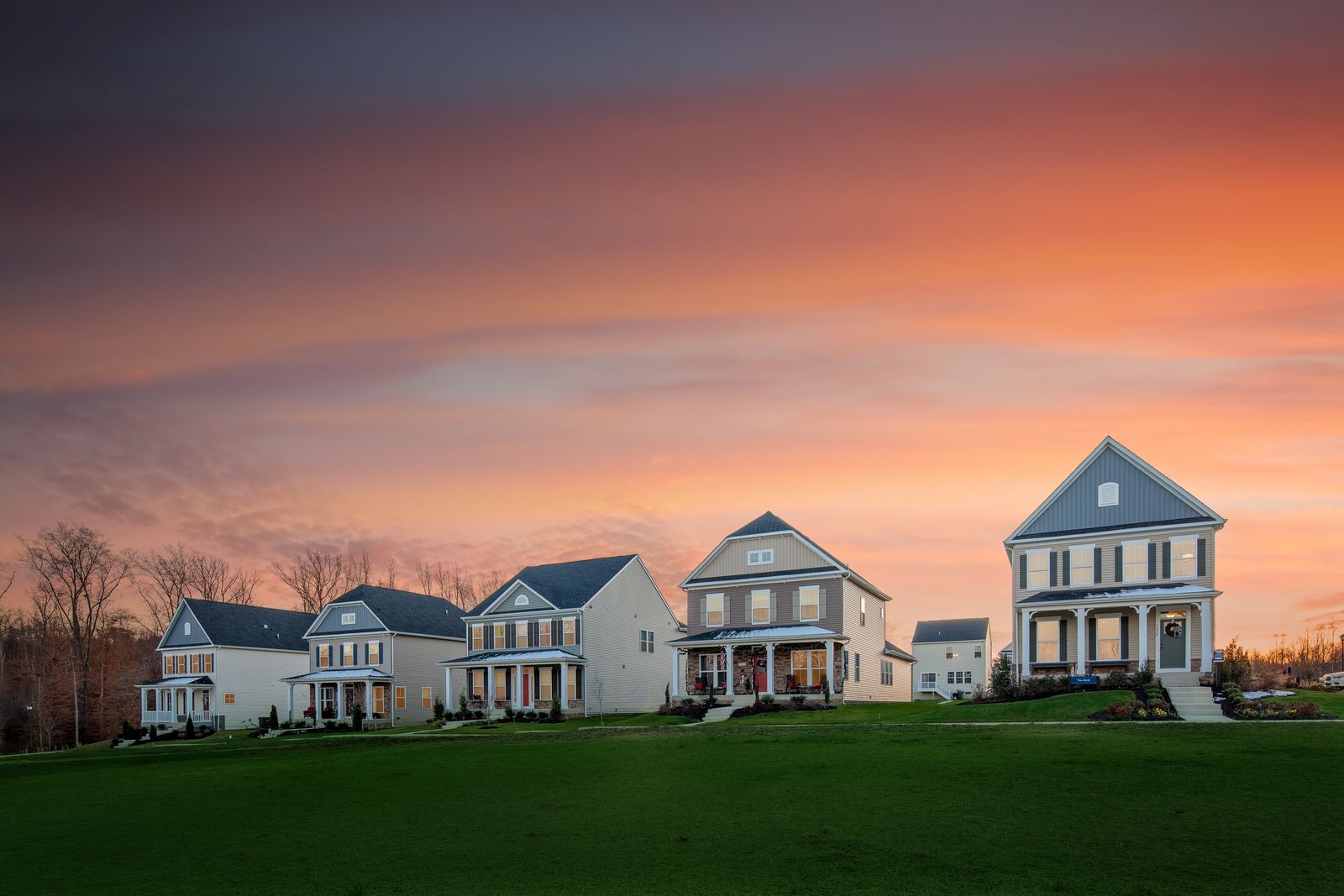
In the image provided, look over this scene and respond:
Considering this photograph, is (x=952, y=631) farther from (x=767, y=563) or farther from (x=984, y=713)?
(x=984, y=713)

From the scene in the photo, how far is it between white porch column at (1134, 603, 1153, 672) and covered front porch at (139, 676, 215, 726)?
179 ft

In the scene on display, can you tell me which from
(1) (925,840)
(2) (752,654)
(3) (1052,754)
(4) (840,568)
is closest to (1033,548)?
(4) (840,568)

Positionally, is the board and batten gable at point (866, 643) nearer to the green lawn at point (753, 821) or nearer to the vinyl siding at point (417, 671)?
the green lawn at point (753, 821)

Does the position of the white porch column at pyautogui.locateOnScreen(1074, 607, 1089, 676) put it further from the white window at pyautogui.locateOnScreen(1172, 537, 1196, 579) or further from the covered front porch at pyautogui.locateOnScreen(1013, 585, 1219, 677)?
the white window at pyautogui.locateOnScreen(1172, 537, 1196, 579)

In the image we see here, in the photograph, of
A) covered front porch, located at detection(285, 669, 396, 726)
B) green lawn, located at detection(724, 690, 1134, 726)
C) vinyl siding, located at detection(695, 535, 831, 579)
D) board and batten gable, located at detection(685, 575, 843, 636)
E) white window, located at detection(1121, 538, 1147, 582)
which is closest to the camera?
green lawn, located at detection(724, 690, 1134, 726)

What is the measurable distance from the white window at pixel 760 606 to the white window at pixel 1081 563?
1414 cm

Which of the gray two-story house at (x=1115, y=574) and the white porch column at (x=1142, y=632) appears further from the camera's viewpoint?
the gray two-story house at (x=1115, y=574)

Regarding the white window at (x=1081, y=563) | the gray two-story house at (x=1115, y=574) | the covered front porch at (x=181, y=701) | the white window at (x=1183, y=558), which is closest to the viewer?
the gray two-story house at (x=1115, y=574)

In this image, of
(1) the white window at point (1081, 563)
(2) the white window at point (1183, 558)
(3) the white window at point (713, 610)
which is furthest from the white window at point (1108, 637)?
(3) the white window at point (713, 610)

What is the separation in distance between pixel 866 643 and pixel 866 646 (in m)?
0.12

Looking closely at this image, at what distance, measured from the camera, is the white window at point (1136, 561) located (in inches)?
1471

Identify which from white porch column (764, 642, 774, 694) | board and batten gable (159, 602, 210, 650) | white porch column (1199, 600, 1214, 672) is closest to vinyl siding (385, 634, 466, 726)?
board and batten gable (159, 602, 210, 650)

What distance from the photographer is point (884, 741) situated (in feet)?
74.6

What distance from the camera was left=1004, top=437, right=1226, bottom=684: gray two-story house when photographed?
118 ft
